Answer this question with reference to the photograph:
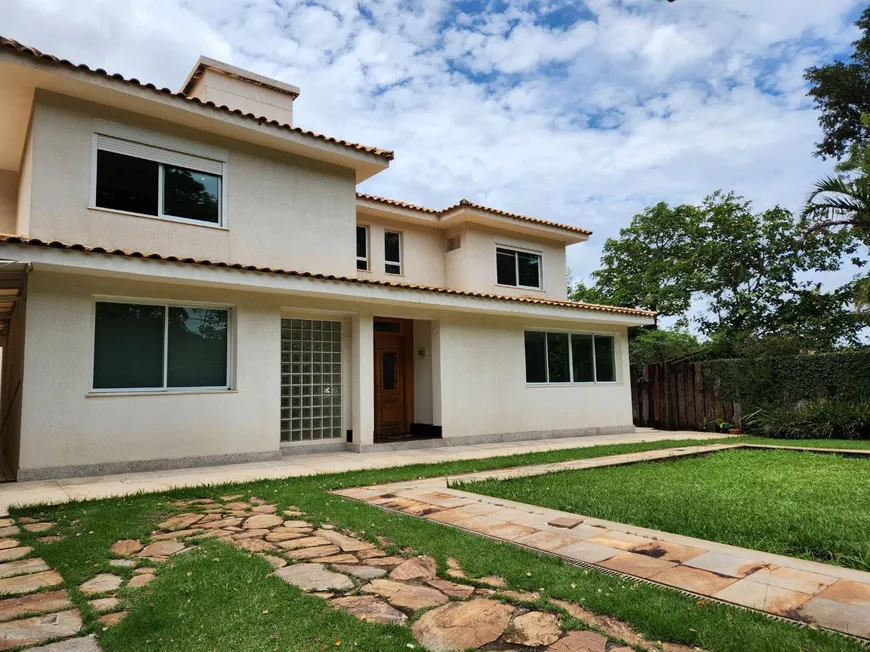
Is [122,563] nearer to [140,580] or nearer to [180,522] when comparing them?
[140,580]

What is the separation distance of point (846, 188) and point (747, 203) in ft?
34.9

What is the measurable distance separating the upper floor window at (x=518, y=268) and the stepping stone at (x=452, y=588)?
13.5 metres

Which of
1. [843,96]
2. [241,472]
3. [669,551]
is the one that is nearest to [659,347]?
[843,96]

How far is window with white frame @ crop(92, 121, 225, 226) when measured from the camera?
990 centimetres

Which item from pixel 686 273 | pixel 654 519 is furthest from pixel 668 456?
pixel 686 273

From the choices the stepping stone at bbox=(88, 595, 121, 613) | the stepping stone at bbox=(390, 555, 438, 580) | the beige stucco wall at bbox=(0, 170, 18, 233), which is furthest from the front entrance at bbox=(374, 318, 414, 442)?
the stepping stone at bbox=(88, 595, 121, 613)

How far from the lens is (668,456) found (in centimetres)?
1081

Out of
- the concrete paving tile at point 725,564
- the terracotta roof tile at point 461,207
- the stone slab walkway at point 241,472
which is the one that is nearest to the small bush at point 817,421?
the stone slab walkway at point 241,472

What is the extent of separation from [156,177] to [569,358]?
Result: 10787 millimetres

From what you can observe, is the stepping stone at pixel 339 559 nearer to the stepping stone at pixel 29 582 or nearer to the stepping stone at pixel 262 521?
the stepping stone at pixel 262 521

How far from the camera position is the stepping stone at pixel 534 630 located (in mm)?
3059

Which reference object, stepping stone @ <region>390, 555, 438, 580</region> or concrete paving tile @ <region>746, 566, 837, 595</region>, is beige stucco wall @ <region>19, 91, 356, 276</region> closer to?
stepping stone @ <region>390, 555, 438, 580</region>

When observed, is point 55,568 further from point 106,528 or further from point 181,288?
point 181,288

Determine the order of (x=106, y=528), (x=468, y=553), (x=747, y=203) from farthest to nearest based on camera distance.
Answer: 1. (x=747, y=203)
2. (x=106, y=528)
3. (x=468, y=553)
